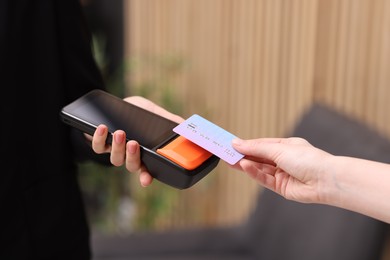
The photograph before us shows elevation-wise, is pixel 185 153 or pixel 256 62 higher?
pixel 185 153

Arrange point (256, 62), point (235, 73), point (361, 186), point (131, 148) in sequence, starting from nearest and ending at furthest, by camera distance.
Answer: point (361, 186) → point (131, 148) → point (256, 62) → point (235, 73)

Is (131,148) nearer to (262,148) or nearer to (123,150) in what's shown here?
(123,150)

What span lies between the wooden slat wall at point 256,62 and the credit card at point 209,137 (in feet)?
3.77

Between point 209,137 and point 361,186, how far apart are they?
273 millimetres

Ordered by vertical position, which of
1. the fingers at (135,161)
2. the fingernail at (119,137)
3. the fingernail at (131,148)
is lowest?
the fingers at (135,161)

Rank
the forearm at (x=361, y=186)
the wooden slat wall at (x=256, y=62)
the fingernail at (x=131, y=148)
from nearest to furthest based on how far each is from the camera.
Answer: the forearm at (x=361, y=186) → the fingernail at (x=131, y=148) → the wooden slat wall at (x=256, y=62)

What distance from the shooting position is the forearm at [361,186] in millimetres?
1090

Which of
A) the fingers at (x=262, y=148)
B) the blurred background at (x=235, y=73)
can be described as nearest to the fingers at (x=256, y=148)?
the fingers at (x=262, y=148)

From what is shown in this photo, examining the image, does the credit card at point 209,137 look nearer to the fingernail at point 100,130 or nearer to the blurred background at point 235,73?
the fingernail at point 100,130

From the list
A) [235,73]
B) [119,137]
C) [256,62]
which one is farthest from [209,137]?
[235,73]

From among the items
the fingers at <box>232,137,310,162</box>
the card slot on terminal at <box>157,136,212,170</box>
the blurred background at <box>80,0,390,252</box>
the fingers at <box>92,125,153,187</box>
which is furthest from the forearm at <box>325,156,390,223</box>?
the blurred background at <box>80,0,390,252</box>

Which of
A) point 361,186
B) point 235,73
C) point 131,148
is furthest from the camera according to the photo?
point 235,73

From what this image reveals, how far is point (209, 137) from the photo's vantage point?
1211 mm

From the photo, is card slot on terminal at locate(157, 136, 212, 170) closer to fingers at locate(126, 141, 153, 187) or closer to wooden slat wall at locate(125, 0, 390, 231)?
fingers at locate(126, 141, 153, 187)
